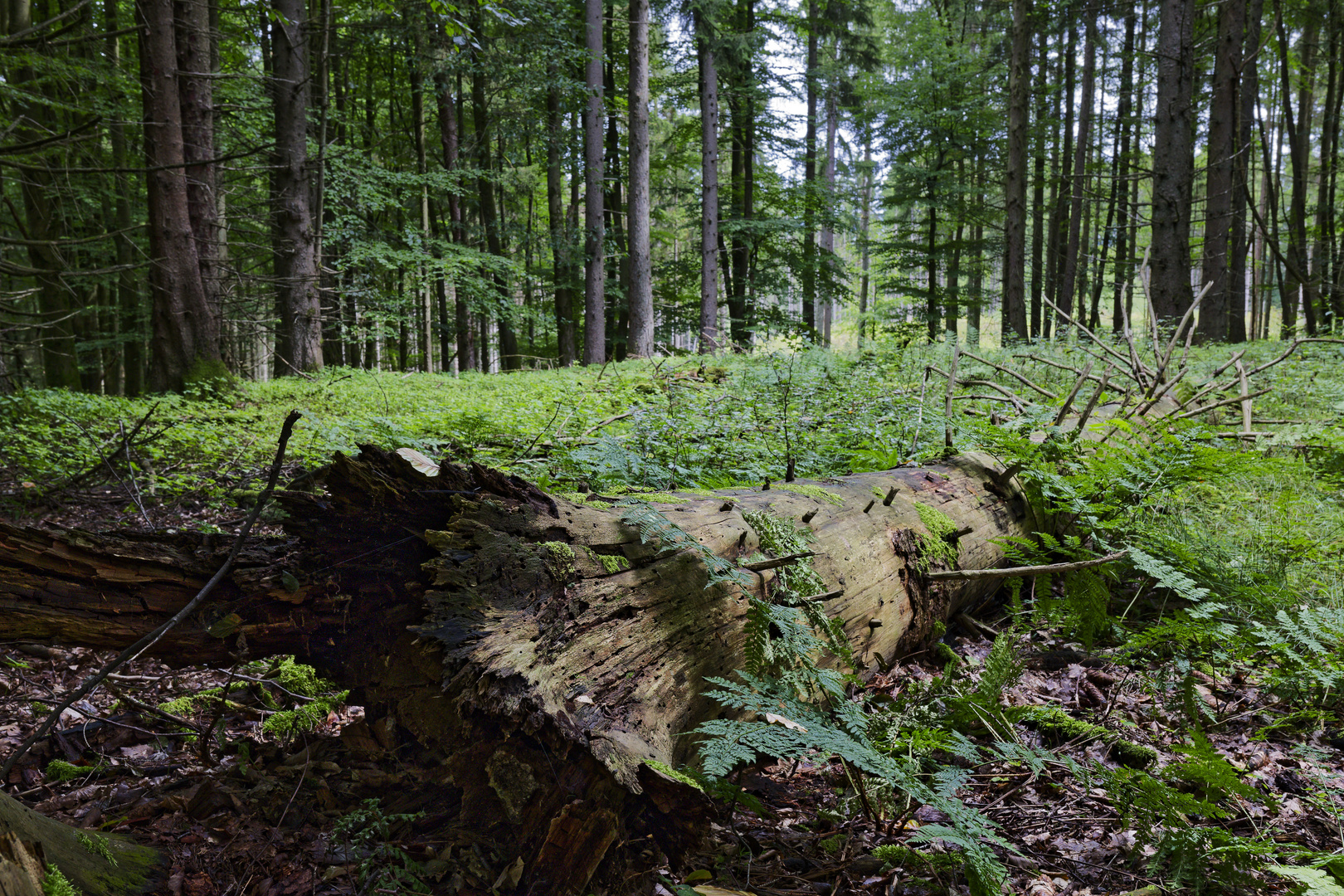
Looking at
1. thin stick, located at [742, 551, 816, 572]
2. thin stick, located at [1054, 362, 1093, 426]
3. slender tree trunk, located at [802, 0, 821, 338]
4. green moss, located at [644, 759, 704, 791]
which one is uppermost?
slender tree trunk, located at [802, 0, 821, 338]

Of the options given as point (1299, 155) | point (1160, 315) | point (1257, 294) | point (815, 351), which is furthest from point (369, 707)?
point (1257, 294)

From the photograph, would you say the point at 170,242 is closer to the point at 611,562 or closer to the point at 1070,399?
the point at 611,562

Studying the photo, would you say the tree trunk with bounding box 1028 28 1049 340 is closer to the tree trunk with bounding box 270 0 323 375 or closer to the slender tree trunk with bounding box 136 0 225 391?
the tree trunk with bounding box 270 0 323 375

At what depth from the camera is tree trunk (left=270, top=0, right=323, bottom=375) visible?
393 inches

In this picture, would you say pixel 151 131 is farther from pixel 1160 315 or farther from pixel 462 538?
pixel 1160 315

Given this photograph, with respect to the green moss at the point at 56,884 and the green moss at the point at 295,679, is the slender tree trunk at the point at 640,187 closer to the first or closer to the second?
the green moss at the point at 295,679

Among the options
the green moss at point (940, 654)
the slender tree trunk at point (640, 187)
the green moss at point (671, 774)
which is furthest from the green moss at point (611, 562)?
the slender tree trunk at point (640, 187)

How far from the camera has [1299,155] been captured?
14766mm

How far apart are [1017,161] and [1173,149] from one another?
3.57 m

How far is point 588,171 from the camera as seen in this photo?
600 inches

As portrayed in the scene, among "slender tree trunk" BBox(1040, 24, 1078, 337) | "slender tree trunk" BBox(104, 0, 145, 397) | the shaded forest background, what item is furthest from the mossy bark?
"slender tree trunk" BBox(1040, 24, 1078, 337)

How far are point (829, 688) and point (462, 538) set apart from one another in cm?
117

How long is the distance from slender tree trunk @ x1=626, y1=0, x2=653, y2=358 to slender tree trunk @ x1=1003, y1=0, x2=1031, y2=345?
723 cm

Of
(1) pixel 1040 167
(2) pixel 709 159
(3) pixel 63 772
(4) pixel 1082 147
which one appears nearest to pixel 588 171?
(2) pixel 709 159
